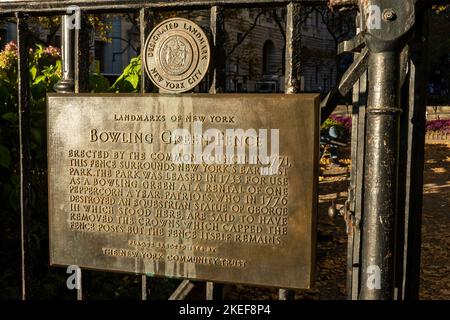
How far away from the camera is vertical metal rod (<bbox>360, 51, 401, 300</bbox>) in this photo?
2201mm

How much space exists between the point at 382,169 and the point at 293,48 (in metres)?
0.73

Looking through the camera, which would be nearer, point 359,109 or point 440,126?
point 359,109

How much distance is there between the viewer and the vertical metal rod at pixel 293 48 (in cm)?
254

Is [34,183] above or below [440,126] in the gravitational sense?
below

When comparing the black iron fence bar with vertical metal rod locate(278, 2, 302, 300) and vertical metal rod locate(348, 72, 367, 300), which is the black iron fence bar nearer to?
vertical metal rod locate(278, 2, 302, 300)

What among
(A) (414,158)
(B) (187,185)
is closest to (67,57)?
(B) (187,185)

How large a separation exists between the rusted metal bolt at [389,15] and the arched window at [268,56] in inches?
1738

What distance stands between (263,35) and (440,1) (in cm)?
4360

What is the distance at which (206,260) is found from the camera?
266 centimetres

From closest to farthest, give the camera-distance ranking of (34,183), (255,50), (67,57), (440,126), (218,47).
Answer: (218,47), (67,57), (34,183), (440,126), (255,50)

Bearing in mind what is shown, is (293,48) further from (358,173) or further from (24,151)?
(24,151)

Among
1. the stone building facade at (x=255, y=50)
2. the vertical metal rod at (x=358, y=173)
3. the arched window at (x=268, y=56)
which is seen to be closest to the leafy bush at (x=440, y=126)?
the stone building facade at (x=255, y=50)

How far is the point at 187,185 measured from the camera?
2.66 m
